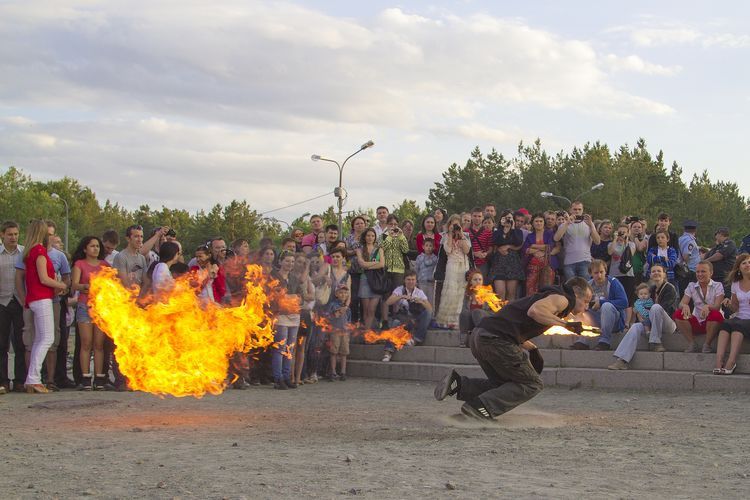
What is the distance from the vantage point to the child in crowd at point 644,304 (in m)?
13.7

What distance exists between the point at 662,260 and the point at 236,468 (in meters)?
10.0

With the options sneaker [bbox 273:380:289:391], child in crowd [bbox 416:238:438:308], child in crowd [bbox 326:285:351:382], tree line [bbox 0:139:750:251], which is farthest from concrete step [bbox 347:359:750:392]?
tree line [bbox 0:139:750:251]

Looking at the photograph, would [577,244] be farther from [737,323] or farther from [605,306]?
[737,323]

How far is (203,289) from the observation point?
12.8m

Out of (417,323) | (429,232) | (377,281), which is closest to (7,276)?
(377,281)

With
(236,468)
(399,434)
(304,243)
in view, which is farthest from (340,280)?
(236,468)

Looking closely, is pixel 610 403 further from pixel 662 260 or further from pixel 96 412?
pixel 96 412

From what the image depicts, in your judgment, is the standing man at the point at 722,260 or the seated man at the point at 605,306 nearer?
the seated man at the point at 605,306

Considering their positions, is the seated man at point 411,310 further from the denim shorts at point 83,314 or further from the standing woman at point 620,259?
the denim shorts at point 83,314

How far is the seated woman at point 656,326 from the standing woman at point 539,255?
7.15ft

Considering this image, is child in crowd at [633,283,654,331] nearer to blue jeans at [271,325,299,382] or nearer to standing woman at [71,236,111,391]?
blue jeans at [271,325,299,382]

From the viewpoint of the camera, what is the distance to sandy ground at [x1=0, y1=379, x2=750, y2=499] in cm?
618

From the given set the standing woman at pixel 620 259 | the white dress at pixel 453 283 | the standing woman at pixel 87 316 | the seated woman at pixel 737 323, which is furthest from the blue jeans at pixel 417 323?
the standing woman at pixel 87 316

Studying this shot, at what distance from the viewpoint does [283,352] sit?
13406mm
